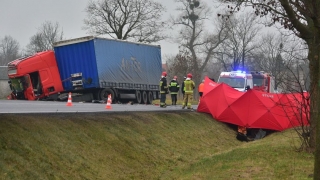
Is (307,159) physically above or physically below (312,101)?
below

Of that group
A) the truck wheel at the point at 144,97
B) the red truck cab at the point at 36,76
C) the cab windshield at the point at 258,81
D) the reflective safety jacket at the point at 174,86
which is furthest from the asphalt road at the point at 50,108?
the cab windshield at the point at 258,81

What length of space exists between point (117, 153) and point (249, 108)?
1018 cm

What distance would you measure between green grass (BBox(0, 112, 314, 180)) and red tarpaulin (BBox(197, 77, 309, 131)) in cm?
466

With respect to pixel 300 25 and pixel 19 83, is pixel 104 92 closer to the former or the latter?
pixel 19 83

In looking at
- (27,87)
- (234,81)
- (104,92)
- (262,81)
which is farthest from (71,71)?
(262,81)

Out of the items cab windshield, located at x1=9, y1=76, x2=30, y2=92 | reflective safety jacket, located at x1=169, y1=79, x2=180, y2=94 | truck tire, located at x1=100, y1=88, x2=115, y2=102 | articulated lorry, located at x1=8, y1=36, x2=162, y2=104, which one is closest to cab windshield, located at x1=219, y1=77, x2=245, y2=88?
reflective safety jacket, located at x1=169, y1=79, x2=180, y2=94

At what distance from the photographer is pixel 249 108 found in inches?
863

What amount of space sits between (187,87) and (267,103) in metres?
3.61

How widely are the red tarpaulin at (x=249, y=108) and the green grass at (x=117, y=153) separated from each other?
4658 mm

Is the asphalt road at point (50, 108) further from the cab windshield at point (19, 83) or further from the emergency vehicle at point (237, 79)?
the emergency vehicle at point (237, 79)

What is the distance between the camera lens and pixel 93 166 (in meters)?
11.3

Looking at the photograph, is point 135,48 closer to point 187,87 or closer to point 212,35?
point 187,87

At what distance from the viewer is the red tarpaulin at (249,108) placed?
2152cm

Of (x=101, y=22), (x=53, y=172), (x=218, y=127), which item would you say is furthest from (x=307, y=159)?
(x=101, y=22)
